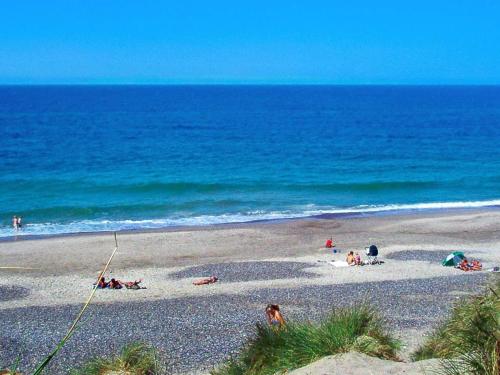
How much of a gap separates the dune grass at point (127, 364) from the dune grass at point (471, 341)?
3.95 metres

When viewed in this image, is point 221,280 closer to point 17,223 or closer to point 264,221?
point 264,221

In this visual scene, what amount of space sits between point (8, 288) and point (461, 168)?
122 feet

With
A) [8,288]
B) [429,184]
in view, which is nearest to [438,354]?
[8,288]

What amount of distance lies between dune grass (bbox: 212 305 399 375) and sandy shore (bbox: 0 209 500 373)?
2949 millimetres

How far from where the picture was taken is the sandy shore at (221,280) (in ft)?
48.0

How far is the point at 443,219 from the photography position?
3275 cm

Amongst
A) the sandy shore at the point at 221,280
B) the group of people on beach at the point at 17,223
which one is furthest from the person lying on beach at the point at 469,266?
the group of people on beach at the point at 17,223

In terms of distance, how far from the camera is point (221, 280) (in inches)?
826

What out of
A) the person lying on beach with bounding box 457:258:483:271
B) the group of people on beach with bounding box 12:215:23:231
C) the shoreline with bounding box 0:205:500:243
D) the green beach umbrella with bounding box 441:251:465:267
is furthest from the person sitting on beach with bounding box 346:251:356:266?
the group of people on beach with bounding box 12:215:23:231

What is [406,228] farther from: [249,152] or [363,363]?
[249,152]

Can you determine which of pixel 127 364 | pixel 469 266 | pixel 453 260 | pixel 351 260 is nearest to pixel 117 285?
pixel 351 260

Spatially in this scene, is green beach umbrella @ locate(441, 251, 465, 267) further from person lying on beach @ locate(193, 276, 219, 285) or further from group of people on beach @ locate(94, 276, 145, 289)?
group of people on beach @ locate(94, 276, 145, 289)

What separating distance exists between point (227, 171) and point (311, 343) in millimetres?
39237

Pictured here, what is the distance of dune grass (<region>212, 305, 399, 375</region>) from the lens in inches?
299
